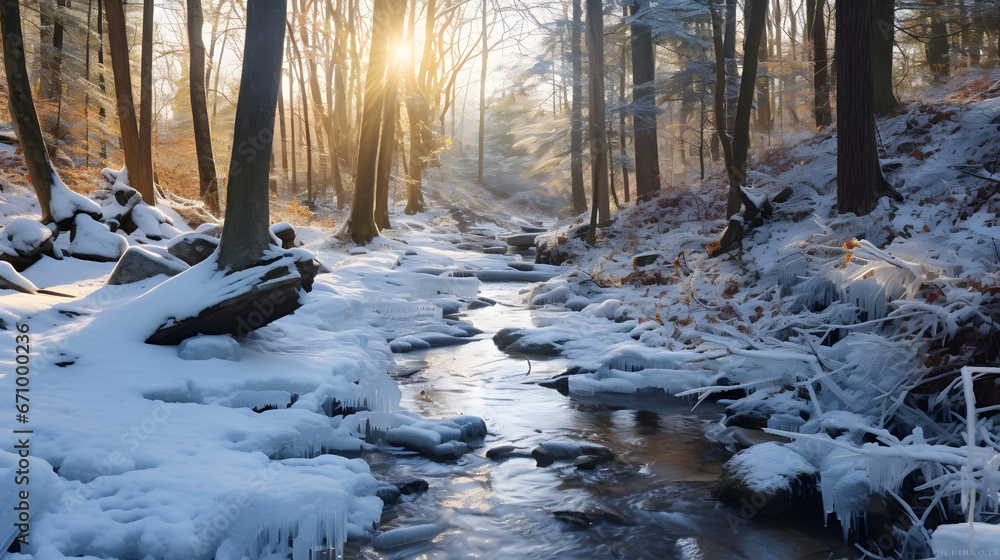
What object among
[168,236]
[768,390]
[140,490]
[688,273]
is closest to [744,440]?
[768,390]

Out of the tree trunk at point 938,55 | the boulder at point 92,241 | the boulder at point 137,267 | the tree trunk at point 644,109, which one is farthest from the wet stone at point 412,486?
the tree trunk at point 938,55

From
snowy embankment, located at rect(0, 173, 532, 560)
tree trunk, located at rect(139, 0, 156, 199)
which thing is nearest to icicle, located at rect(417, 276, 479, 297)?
snowy embankment, located at rect(0, 173, 532, 560)

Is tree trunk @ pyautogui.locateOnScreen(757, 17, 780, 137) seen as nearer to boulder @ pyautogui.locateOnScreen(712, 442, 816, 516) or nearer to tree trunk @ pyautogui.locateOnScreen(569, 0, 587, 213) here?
A: tree trunk @ pyautogui.locateOnScreen(569, 0, 587, 213)

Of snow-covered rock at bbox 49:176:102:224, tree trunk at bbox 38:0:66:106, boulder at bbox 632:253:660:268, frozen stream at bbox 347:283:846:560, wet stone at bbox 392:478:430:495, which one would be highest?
tree trunk at bbox 38:0:66:106

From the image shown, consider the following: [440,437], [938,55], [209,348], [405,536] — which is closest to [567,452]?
[440,437]

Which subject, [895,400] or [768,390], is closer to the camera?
[895,400]

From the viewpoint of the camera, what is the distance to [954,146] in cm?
923

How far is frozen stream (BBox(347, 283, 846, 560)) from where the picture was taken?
4016 mm

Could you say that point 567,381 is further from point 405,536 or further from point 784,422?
point 405,536

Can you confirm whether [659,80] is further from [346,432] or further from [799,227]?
[346,432]

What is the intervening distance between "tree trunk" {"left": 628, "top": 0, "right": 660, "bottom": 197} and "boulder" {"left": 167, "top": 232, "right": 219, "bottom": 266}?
43.1 ft

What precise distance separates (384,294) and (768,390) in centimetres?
675

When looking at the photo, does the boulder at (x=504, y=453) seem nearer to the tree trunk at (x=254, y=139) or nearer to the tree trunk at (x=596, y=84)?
the tree trunk at (x=254, y=139)

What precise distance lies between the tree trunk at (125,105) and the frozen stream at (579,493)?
30.0 feet
